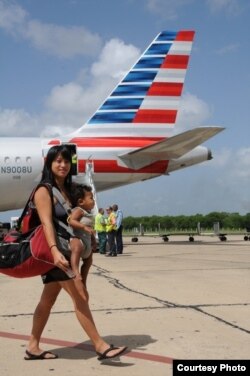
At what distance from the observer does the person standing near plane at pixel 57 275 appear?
13.0ft

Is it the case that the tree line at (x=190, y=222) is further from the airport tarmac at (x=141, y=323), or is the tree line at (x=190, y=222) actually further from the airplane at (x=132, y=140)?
the airport tarmac at (x=141, y=323)

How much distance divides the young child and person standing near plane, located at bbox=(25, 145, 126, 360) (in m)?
0.08

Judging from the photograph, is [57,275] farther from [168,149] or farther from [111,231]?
[168,149]

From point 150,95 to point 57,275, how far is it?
721 inches

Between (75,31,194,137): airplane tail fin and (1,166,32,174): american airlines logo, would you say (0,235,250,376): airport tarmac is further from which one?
(75,31,194,137): airplane tail fin

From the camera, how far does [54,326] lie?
5277 millimetres

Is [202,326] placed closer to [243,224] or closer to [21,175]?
[21,175]

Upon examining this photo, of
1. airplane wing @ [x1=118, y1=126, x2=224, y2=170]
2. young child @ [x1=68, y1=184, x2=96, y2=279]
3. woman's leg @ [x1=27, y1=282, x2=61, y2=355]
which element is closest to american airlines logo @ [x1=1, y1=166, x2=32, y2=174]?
airplane wing @ [x1=118, y1=126, x2=224, y2=170]

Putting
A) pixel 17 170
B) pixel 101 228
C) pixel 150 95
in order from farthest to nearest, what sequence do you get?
pixel 150 95 → pixel 17 170 → pixel 101 228

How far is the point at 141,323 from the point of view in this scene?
5.28 metres

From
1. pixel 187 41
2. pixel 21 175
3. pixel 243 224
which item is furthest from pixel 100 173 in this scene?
pixel 243 224

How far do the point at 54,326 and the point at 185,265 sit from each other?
6.05 meters

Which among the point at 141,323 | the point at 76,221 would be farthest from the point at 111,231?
the point at 76,221

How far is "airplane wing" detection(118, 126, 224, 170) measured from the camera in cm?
1766
